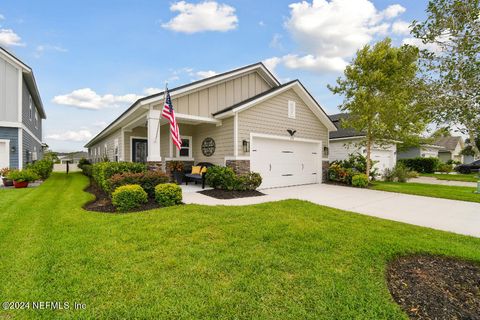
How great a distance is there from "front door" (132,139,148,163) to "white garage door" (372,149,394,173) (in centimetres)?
1485

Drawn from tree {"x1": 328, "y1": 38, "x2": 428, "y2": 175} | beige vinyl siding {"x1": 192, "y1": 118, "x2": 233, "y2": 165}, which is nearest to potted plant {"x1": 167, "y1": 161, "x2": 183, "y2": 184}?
beige vinyl siding {"x1": 192, "y1": 118, "x2": 233, "y2": 165}

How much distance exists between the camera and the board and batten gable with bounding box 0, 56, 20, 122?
11.0 m

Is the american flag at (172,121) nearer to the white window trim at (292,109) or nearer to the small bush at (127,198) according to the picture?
the small bush at (127,198)

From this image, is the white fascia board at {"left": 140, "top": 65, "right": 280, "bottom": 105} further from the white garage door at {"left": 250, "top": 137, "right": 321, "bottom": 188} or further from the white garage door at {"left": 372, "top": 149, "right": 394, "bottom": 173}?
the white garage door at {"left": 372, "top": 149, "right": 394, "bottom": 173}

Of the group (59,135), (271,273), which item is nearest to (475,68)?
(271,273)

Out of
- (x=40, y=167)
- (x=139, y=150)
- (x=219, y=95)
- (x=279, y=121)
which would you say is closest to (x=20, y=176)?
(x=40, y=167)

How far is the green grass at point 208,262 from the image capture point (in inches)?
89.6

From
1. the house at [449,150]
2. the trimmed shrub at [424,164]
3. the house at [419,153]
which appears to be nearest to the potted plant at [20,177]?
the trimmed shrub at [424,164]

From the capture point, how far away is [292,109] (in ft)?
37.6

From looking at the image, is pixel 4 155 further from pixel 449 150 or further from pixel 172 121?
pixel 449 150

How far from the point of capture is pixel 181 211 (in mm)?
5570

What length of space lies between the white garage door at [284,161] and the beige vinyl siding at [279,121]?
444 mm

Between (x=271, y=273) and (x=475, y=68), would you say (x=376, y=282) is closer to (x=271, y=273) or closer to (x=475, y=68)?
→ (x=271, y=273)

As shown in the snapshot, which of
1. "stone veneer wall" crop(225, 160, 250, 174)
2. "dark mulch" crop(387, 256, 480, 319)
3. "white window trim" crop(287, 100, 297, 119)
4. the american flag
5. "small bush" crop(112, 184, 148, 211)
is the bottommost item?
"dark mulch" crop(387, 256, 480, 319)
